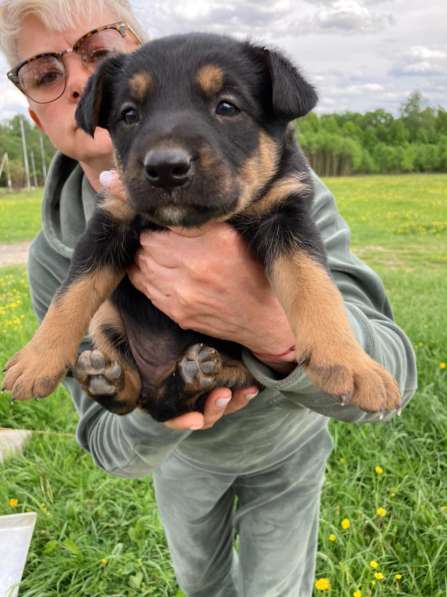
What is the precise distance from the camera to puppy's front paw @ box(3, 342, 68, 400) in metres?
1.69

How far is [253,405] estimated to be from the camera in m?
2.09

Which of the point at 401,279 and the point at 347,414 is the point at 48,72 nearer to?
the point at 347,414

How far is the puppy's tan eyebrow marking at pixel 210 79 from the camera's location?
1.71 m

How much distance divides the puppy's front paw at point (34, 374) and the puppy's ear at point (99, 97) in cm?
74

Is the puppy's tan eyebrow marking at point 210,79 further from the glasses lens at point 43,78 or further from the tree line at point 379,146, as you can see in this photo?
the tree line at point 379,146

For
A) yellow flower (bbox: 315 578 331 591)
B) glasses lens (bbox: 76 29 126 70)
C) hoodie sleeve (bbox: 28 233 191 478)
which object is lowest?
yellow flower (bbox: 315 578 331 591)

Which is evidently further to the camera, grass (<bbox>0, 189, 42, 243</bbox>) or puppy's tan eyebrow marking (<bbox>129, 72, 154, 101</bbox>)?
grass (<bbox>0, 189, 42, 243</bbox>)

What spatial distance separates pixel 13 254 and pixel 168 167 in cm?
1031

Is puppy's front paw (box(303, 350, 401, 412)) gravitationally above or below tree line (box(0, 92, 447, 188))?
above

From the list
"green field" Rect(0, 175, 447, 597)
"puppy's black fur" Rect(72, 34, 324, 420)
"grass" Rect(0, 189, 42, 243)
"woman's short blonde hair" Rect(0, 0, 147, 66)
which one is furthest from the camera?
"grass" Rect(0, 189, 42, 243)

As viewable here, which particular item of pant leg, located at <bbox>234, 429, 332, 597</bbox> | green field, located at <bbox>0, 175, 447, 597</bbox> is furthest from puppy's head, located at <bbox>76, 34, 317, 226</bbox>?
green field, located at <bbox>0, 175, 447, 597</bbox>

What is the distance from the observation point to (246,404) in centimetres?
202

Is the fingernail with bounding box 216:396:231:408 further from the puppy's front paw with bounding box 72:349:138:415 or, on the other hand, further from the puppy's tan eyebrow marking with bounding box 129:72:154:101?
the puppy's tan eyebrow marking with bounding box 129:72:154:101

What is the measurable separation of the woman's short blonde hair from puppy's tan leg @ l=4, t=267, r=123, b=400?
1093 mm
